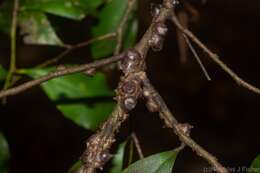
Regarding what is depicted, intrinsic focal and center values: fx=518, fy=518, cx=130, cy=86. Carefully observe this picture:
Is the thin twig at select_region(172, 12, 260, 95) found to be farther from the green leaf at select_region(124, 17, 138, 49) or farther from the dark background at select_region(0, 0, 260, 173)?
the dark background at select_region(0, 0, 260, 173)

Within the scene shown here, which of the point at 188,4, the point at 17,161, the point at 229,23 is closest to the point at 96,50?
the point at 188,4

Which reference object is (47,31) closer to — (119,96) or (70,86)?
(70,86)

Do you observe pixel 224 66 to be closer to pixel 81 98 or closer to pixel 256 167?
pixel 256 167

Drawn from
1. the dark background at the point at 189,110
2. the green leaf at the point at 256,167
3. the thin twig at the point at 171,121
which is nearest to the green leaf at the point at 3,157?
the thin twig at the point at 171,121

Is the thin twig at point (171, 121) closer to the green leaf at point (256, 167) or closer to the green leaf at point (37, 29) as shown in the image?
the green leaf at point (256, 167)

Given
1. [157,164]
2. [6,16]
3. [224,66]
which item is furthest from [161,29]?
[6,16]

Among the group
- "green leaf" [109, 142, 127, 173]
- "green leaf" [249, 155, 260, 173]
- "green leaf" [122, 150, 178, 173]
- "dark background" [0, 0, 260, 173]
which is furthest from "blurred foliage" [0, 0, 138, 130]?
"dark background" [0, 0, 260, 173]
